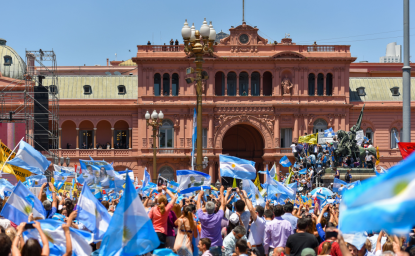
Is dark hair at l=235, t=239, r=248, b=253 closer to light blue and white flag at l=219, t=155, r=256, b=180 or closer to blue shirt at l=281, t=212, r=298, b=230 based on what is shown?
blue shirt at l=281, t=212, r=298, b=230

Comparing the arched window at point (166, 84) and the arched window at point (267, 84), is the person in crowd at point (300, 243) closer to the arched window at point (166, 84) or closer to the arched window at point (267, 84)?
the arched window at point (166, 84)

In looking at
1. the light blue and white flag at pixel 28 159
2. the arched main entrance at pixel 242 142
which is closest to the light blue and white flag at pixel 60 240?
the light blue and white flag at pixel 28 159

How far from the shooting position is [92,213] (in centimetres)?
1018

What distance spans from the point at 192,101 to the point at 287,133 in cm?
955

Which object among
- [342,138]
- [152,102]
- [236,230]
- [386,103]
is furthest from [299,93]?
[236,230]

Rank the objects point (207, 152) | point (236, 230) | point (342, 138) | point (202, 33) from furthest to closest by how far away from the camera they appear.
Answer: point (207, 152) < point (342, 138) < point (202, 33) < point (236, 230)

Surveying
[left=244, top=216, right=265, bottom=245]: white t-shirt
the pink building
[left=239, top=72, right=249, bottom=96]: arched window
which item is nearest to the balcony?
the pink building

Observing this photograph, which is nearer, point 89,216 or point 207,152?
point 89,216

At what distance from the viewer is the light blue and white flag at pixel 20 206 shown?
37.2 feet

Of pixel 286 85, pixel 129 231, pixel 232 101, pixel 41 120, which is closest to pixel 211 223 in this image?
pixel 129 231

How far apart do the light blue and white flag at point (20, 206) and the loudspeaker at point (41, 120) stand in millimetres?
26853

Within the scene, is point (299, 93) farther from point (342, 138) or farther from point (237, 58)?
point (342, 138)

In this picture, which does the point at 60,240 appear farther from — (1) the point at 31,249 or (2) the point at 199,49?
(2) the point at 199,49

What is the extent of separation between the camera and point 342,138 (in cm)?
3147
